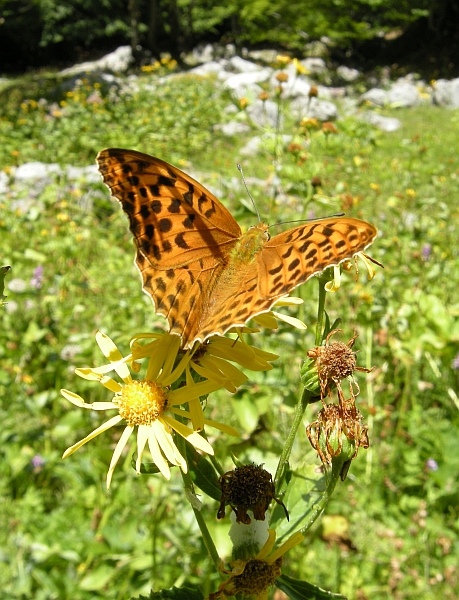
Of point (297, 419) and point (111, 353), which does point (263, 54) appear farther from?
Answer: point (297, 419)

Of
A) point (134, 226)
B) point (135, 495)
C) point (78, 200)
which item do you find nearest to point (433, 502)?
point (135, 495)

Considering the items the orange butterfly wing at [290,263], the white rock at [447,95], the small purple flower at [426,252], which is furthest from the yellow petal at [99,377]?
the white rock at [447,95]

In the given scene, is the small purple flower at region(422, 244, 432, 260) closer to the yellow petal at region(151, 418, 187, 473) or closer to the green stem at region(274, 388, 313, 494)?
the green stem at region(274, 388, 313, 494)

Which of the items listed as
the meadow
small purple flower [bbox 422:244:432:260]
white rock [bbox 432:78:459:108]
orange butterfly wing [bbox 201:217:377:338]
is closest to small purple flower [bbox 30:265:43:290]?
the meadow

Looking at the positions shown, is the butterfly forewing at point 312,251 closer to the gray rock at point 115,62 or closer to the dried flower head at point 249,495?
the dried flower head at point 249,495

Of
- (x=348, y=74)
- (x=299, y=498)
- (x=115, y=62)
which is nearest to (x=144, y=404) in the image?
(x=299, y=498)

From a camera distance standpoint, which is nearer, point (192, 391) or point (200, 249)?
point (192, 391)
